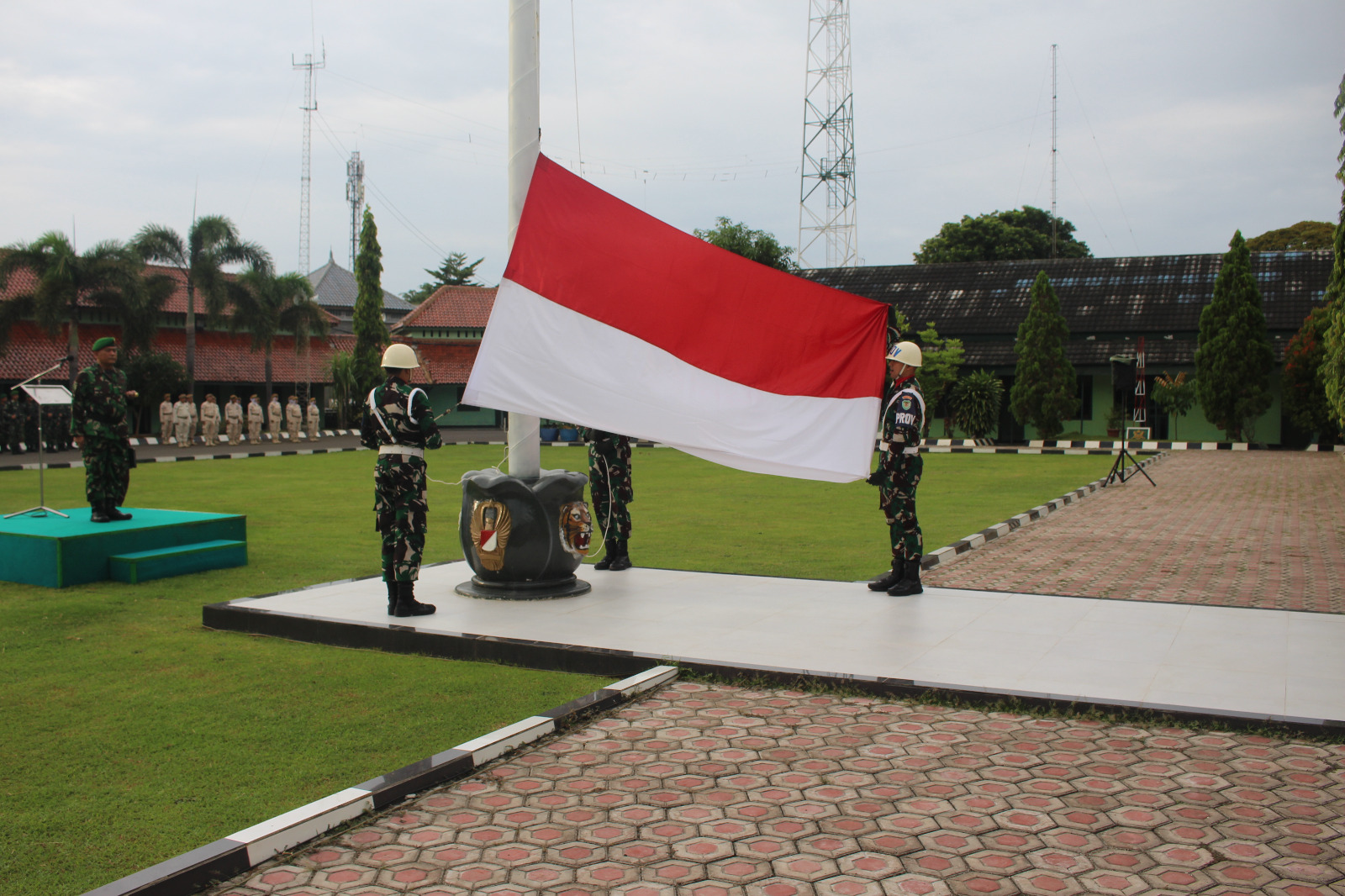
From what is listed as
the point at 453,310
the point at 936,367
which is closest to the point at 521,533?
the point at 936,367

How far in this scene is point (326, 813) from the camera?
11.1 feet

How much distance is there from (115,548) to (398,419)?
3446 mm

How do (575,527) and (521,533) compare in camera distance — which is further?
(575,527)

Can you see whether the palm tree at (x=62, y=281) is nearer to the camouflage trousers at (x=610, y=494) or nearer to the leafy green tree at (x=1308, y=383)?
the camouflage trousers at (x=610, y=494)

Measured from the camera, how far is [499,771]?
3.95 metres

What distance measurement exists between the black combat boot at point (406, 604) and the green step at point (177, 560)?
2995 mm

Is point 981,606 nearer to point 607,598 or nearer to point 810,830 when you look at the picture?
point 607,598

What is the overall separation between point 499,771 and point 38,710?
2.48m

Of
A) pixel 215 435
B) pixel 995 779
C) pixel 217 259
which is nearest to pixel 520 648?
pixel 995 779

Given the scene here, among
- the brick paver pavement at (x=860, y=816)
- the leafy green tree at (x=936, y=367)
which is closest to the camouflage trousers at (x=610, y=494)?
the brick paver pavement at (x=860, y=816)

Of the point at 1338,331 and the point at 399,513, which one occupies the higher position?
the point at 1338,331

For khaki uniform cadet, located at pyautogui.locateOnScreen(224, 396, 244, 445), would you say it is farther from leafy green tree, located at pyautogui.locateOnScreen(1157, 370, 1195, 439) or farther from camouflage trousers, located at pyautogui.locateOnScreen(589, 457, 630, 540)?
leafy green tree, located at pyautogui.locateOnScreen(1157, 370, 1195, 439)

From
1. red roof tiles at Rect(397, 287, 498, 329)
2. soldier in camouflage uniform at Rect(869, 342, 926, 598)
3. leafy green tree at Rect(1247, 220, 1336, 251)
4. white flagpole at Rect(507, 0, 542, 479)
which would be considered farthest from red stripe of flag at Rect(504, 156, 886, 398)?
leafy green tree at Rect(1247, 220, 1336, 251)

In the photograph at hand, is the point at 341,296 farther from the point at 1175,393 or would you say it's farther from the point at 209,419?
the point at 1175,393
